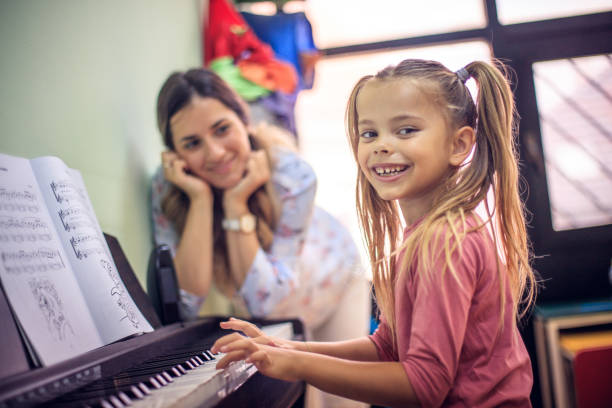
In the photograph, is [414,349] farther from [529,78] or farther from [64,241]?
[529,78]

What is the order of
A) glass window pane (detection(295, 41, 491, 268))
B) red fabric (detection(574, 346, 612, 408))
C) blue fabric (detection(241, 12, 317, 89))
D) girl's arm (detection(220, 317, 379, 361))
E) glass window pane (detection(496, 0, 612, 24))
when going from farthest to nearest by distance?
glass window pane (detection(295, 41, 491, 268)) → glass window pane (detection(496, 0, 612, 24)) → blue fabric (detection(241, 12, 317, 89)) → red fabric (detection(574, 346, 612, 408)) → girl's arm (detection(220, 317, 379, 361))

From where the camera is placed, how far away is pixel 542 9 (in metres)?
2.75

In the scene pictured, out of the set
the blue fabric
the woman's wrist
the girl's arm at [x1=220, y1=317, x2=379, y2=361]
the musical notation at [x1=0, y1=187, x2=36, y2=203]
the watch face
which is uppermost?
the blue fabric

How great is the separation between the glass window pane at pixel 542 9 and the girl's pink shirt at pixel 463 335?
2289mm

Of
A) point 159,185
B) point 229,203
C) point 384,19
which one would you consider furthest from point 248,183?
point 384,19

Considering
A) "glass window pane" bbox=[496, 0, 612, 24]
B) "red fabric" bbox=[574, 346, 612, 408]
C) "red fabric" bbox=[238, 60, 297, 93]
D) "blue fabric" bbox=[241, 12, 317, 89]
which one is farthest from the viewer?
"glass window pane" bbox=[496, 0, 612, 24]

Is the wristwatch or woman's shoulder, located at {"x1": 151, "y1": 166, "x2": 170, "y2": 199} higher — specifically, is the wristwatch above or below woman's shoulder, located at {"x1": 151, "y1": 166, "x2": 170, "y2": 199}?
below

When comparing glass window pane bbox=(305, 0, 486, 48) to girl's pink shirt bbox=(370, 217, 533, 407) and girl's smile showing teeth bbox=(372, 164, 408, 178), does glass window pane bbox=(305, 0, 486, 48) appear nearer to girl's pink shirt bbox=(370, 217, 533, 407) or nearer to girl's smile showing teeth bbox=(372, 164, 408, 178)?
girl's smile showing teeth bbox=(372, 164, 408, 178)

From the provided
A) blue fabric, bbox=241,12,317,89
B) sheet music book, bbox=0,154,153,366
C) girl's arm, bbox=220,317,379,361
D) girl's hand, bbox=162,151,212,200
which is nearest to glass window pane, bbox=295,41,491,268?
blue fabric, bbox=241,12,317,89

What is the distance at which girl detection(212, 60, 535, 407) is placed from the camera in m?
0.81

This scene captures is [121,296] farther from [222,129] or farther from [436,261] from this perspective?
[222,129]

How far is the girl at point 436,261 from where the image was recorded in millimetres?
814

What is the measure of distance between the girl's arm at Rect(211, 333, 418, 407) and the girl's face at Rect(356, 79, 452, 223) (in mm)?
321

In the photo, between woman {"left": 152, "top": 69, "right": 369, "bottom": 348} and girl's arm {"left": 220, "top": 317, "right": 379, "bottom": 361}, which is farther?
woman {"left": 152, "top": 69, "right": 369, "bottom": 348}
